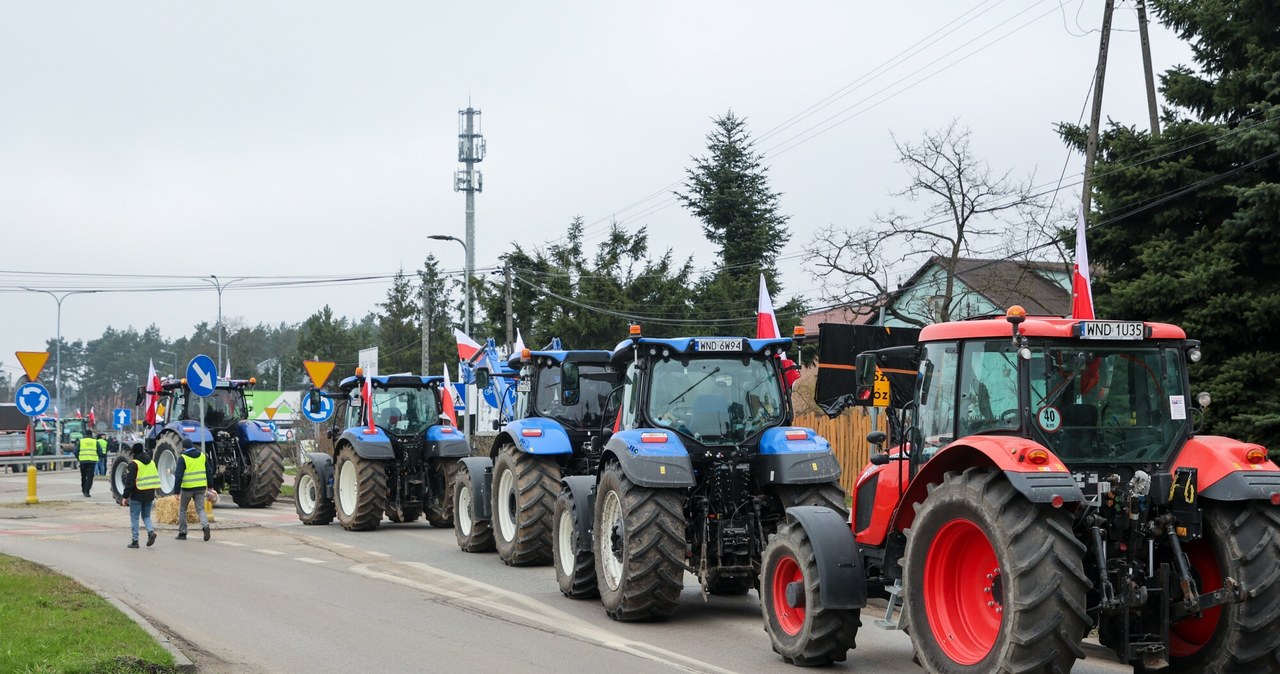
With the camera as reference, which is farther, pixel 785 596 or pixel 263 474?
pixel 263 474

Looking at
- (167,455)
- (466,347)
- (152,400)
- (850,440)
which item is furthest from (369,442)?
(152,400)

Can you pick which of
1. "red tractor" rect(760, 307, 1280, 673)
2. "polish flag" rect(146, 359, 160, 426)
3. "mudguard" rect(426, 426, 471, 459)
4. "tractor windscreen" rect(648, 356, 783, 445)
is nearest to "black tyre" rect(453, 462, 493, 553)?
"mudguard" rect(426, 426, 471, 459)

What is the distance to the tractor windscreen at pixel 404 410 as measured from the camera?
21.1m

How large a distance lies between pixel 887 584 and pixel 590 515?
14.0ft

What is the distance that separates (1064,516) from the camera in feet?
23.5

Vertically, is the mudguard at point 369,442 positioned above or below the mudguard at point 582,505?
above

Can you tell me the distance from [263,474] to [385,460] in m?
7.04

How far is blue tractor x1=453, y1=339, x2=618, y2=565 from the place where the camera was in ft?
50.5

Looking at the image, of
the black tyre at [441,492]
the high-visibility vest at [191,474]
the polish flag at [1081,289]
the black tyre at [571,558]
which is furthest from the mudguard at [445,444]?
the polish flag at [1081,289]

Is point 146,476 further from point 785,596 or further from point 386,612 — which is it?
point 785,596

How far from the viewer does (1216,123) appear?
20047mm

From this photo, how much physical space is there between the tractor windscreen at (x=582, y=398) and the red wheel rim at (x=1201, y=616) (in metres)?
9.43

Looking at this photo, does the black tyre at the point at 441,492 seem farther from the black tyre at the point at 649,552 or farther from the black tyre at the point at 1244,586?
the black tyre at the point at 1244,586

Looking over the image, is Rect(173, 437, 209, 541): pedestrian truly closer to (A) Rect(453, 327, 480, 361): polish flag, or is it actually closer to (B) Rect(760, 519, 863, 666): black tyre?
(A) Rect(453, 327, 480, 361): polish flag
